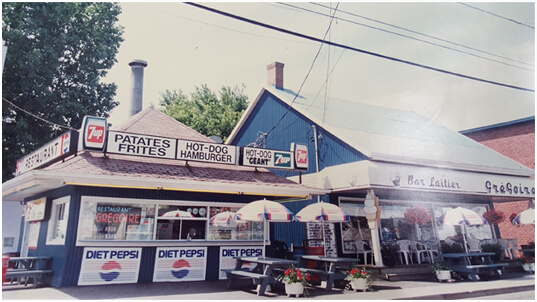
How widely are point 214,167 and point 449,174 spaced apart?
352 inches

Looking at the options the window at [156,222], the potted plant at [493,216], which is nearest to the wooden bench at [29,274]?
the window at [156,222]

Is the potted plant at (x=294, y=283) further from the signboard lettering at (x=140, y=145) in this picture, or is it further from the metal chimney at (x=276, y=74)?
the metal chimney at (x=276, y=74)

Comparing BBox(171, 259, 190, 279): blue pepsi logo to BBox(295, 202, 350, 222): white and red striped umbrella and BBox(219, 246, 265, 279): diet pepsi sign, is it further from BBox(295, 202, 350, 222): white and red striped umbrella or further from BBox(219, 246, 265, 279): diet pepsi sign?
BBox(295, 202, 350, 222): white and red striped umbrella

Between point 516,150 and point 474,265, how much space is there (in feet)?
35.4

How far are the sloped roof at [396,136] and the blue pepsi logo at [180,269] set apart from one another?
6.96 m

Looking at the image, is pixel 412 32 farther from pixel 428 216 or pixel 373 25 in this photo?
pixel 428 216

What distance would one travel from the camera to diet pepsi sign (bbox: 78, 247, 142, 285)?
10172 mm

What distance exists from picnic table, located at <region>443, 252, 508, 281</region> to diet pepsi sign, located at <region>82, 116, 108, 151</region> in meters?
11.4

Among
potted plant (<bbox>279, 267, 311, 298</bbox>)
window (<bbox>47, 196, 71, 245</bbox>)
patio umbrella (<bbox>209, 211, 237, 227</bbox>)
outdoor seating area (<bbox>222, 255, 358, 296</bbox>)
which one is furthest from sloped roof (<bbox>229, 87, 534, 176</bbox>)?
window (<bbox>47, 196, 71, 245</bbox>)

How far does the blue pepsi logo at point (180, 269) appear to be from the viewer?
11219 millimetres

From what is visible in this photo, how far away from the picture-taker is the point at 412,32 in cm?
1015

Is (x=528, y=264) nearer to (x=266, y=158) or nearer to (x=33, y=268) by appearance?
(x=266, y=158)

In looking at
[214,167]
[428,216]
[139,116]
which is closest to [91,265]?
[214,167]

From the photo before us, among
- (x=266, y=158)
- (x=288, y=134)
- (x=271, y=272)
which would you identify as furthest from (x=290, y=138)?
(x=271, y=272)
